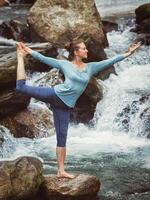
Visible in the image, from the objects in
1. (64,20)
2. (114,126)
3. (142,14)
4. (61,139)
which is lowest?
(114,126)

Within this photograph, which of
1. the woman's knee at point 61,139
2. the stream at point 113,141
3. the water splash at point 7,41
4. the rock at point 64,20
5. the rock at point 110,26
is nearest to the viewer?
the woman's knee at point 61,139

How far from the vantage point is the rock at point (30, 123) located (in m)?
12.2

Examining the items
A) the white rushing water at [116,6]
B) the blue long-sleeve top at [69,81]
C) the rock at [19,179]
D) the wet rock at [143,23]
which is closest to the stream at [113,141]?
the rock at [19,179]

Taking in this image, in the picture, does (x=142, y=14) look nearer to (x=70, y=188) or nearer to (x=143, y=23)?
(x=143, y=23)

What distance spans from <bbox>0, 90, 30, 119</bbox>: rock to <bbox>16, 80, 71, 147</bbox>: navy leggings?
4.32 meters

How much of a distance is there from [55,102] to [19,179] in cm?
137

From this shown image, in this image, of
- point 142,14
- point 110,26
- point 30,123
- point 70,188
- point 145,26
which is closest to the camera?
point 70,188

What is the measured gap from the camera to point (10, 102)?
1205cm

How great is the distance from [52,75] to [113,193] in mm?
5460

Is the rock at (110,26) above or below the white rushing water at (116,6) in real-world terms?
above

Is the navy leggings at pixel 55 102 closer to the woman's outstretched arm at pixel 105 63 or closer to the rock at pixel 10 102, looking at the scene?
the woman's outstretched arm at pixel 105 63

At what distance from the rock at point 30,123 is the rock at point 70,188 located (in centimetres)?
393

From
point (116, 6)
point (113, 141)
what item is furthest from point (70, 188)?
point (116, 6)

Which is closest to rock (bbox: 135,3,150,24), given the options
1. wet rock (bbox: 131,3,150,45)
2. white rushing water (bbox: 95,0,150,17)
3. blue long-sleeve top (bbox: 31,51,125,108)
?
wet rock (bbox: 131,3,150,45)
